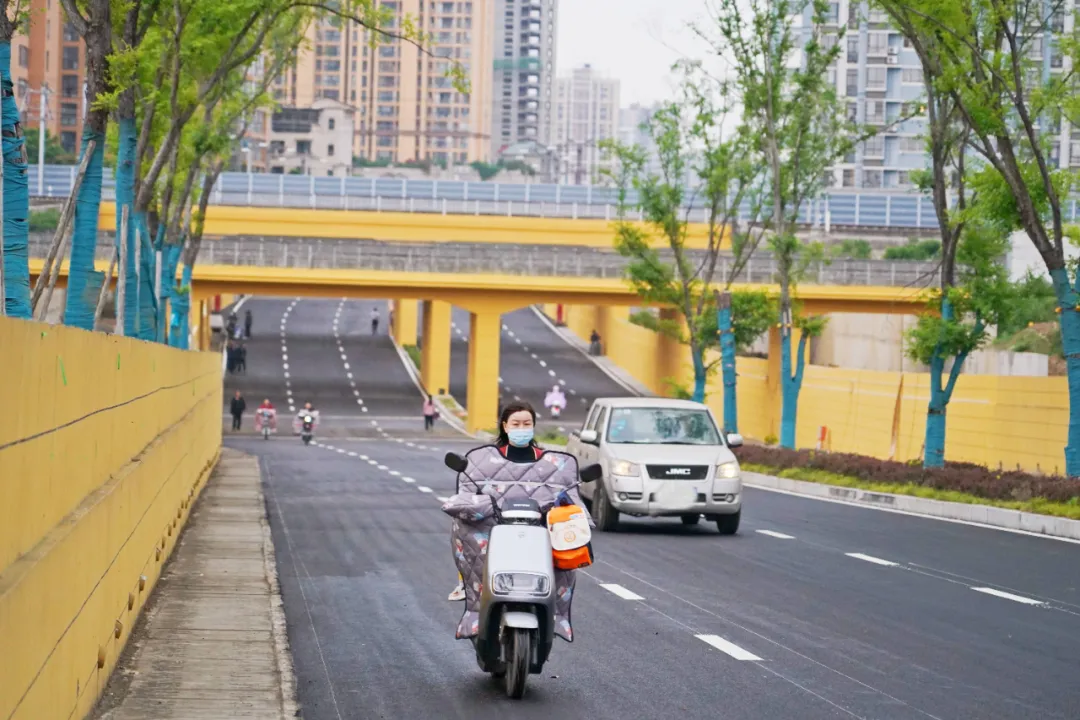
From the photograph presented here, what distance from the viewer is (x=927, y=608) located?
49.0 ft

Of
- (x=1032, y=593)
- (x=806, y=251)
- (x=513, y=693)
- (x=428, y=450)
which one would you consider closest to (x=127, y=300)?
(x=1032, y=593)

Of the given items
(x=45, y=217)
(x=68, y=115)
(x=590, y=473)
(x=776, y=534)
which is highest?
(x=68, y=115)

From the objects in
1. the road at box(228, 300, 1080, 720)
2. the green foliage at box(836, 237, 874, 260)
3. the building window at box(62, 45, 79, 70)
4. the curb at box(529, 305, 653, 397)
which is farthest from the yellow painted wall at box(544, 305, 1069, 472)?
the building window at box(62, 45, 79, 70)

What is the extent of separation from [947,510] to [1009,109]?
651cm

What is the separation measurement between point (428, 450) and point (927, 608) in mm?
37834

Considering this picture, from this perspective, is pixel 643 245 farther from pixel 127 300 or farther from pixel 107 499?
pixel 107 499

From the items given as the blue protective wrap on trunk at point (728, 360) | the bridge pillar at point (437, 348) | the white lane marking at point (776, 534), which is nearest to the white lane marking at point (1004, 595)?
the white lane marking at point (776, 534)

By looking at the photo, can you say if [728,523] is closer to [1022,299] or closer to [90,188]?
[90,188]

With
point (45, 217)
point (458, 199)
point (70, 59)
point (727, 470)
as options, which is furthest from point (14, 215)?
point (70, 59)

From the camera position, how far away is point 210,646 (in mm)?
11750

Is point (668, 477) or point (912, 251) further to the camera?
point (912, 251)

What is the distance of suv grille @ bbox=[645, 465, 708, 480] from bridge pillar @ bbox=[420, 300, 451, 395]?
5349 centimetres

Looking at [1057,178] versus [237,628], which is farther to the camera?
[1057,178]

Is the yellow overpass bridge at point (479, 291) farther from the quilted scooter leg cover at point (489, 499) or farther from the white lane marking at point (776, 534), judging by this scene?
the quilted scooter leg cover at point (489, 499)
